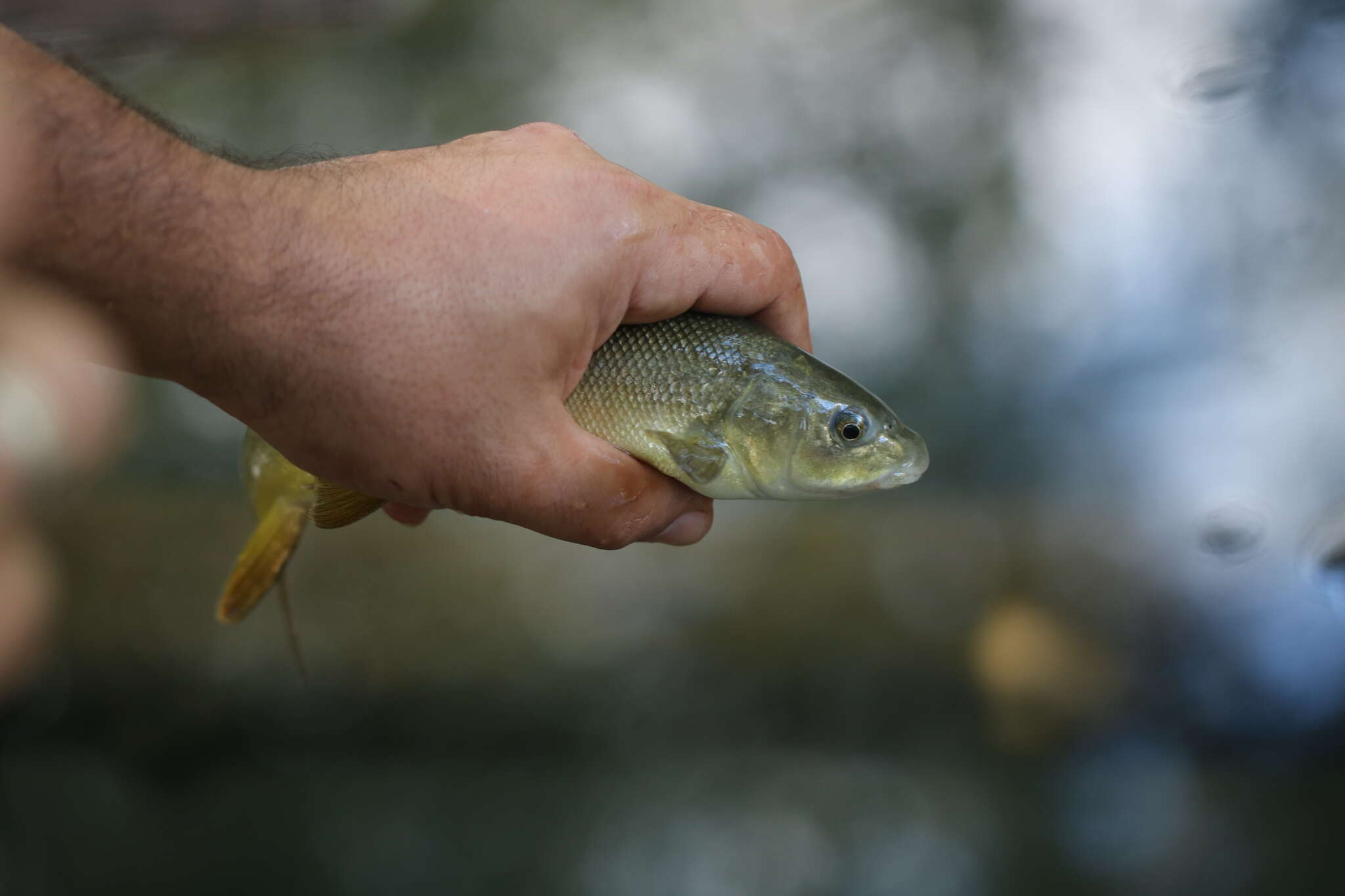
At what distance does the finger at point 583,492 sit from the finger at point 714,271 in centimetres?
11

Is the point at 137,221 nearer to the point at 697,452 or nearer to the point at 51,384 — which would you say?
the point at 51,384

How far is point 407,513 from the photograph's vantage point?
2.94ft

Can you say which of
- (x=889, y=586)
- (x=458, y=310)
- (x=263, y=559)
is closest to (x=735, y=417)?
(x=458, y=310)

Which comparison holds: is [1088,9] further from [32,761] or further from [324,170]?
[32,761]

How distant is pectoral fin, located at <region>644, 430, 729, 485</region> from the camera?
0.74 metres

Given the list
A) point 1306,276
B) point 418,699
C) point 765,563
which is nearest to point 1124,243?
point 1306,276

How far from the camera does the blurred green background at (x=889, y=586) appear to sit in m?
1.50

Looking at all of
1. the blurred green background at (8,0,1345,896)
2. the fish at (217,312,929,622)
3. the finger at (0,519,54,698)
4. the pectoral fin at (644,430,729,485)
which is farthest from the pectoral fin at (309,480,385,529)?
the blurred green background at (8,0,1345,896)

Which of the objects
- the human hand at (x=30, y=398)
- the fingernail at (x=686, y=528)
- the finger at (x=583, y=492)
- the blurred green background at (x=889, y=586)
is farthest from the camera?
the blurred green background at (x=889, y=586)

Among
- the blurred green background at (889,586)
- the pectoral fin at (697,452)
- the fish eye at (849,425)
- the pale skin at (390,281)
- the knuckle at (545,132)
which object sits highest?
the knuckle at (545,132)

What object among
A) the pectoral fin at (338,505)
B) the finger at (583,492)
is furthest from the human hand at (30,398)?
the finger at (583,492)

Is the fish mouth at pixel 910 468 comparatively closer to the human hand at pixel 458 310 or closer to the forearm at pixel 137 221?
the human hand at pixel 458 310

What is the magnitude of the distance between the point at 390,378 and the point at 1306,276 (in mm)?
1506

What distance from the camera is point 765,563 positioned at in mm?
1561
